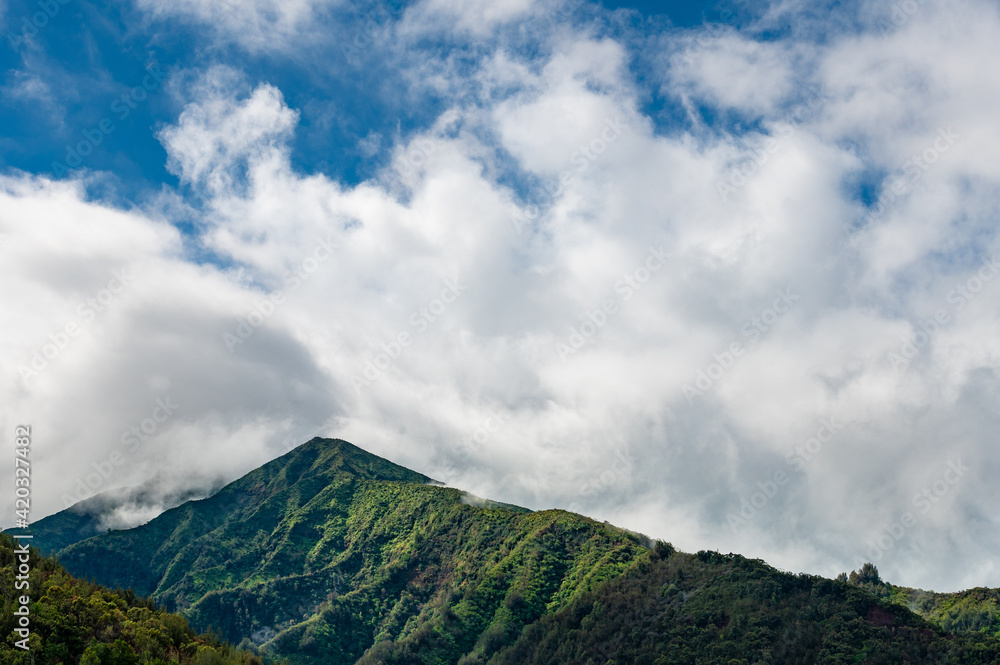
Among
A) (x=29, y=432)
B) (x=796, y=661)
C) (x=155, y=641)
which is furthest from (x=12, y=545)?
(x=796, y=661)

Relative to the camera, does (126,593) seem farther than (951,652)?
No

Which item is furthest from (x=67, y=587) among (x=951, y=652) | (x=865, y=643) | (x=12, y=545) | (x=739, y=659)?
(x=951, y=652)

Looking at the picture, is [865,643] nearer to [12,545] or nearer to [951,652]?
[951,652]

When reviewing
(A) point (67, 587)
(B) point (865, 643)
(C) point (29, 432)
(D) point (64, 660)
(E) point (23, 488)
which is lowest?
(D) point (64, 660)

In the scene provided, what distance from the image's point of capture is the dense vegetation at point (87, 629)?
8944 cm

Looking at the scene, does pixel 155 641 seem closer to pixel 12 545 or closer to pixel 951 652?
pixel 12 545

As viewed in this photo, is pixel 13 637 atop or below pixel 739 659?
below

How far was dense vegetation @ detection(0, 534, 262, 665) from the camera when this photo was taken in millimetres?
89438

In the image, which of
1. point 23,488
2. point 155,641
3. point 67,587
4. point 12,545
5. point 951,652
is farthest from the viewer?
point 951,652

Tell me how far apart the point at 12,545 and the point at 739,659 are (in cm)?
18747

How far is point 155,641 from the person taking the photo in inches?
4008

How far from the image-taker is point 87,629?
98.1m

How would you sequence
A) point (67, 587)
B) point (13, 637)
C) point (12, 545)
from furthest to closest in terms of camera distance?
point (12, 545)
point (67, 587)
point (13, 637)

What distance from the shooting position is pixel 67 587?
368ft
